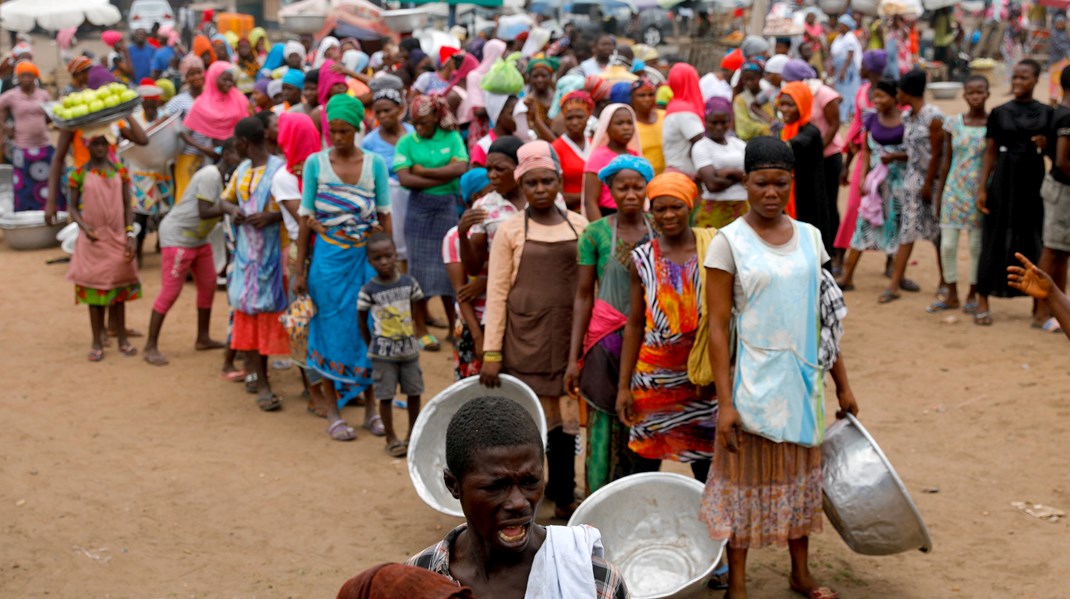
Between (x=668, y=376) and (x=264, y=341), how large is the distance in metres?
3.55

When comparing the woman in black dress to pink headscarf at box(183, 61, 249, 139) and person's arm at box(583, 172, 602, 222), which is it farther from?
pink headscarf at box(183, 61, 249, 139)

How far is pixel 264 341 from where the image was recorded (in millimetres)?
7582

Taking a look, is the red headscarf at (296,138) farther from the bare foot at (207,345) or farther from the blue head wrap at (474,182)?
the bare foot at (207,345)

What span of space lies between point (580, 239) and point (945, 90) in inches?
780

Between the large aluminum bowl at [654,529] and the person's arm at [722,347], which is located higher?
the person's arm at [722,347]

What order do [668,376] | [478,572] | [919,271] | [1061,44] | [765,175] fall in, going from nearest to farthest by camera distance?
[478,572] → [765,175] → [668,376] → [919,271] → [1061,44]

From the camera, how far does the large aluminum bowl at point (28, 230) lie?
12570 millimetres

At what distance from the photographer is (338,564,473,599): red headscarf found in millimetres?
1827

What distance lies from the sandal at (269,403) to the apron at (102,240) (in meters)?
1.62

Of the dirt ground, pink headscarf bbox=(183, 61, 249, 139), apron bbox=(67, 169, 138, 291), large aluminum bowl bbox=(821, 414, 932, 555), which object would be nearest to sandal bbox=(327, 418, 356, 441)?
the dirt ground

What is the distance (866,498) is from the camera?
179 inches

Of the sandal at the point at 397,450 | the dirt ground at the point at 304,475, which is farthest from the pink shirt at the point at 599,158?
the dirt ground at the point at 304,475

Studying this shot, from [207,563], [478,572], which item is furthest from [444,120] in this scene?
[478,572]

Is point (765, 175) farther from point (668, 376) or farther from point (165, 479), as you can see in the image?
point (165, 479)
